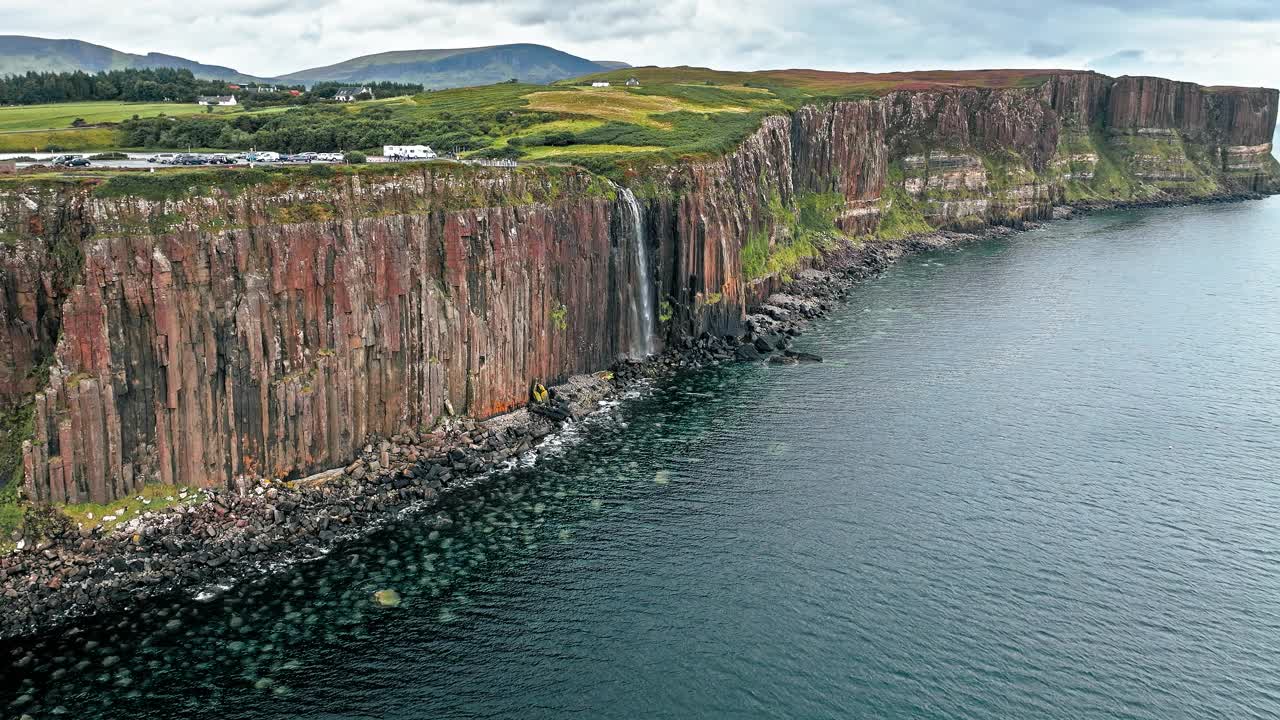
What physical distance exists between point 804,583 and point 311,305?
3812cm

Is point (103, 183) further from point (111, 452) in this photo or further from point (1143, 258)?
point (1143, 258)

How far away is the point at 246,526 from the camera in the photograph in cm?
5709

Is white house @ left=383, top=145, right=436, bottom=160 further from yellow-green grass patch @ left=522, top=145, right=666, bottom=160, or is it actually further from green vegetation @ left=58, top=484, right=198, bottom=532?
green vegetation @ left=58, top=484, right=198, bottom=532

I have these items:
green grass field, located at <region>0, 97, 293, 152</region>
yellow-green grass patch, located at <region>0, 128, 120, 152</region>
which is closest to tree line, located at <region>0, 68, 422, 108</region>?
green grass field, located at <region>0, 97, 293, 152</region>

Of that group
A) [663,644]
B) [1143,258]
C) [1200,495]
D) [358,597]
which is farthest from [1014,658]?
[1143,258]

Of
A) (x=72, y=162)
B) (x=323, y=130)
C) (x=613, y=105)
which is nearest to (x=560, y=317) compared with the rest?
(x=323, y=130)

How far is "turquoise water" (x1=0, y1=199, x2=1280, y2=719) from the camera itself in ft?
144

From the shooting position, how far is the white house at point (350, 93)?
5935 inches

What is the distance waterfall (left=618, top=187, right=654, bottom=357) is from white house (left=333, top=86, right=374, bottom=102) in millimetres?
76470

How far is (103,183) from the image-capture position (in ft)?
187

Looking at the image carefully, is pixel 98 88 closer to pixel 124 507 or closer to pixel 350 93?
pixel 350 93

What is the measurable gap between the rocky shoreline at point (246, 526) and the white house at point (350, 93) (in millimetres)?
90295

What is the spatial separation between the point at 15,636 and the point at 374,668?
18.7 metres

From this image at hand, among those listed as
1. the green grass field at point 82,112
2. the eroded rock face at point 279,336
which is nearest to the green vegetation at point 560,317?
the eroded rock face at point 279,336
